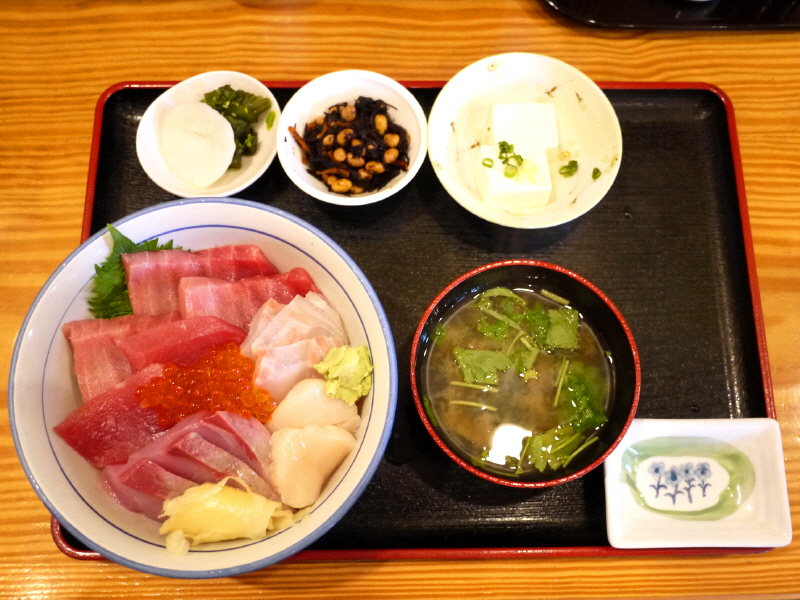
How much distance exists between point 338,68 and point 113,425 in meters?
1.59

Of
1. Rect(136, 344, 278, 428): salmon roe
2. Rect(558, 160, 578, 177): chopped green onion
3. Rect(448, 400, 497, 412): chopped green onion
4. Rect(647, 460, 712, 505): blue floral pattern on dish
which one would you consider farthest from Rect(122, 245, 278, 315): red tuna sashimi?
Rect(647, 460, 712, 505): blue floral pattern on dish

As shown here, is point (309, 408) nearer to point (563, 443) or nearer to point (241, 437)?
point (241, 437)

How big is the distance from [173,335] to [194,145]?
31.7 inches

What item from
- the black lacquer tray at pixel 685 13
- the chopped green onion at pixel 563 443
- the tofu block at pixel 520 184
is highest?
the black lacquer tray at pixel 685 13

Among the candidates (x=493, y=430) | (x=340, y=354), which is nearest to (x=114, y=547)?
(x=340, y=354)

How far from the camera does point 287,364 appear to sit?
139cm

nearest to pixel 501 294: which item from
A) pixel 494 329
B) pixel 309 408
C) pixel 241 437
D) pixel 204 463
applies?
pixel 494 329

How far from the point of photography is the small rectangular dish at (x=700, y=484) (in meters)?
1.50

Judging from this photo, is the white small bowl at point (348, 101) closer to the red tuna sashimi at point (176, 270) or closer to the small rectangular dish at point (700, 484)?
the red tuna sashimi at point (176, 270)

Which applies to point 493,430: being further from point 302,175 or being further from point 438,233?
point 302,175

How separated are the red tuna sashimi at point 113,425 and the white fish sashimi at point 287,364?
11.4 inches

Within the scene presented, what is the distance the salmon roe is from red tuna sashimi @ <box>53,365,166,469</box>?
38 millimetres

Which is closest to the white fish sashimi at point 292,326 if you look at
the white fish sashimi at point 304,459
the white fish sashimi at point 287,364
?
the white fish sashimi at point 287,364

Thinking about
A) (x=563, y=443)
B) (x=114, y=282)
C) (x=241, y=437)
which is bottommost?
(x=563, y=443)
